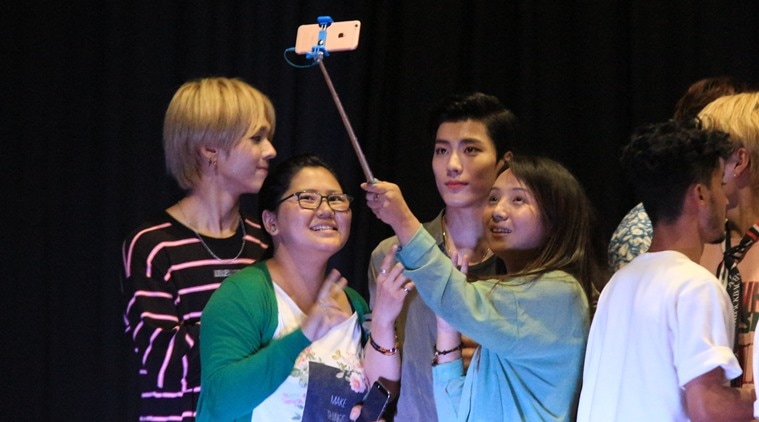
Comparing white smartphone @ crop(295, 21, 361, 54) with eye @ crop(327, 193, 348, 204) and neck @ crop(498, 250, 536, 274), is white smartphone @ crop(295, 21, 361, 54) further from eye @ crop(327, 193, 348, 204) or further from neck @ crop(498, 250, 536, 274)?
neck @ crop(498, 250, 536, 274)

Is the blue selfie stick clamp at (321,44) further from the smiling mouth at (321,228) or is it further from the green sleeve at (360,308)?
the green sleeve at (360,308)

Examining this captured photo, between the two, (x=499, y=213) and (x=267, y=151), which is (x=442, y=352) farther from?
(x=267, y=151)

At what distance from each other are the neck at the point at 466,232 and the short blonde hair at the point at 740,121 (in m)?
0.65

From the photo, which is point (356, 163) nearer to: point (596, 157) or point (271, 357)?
point (596, 157)

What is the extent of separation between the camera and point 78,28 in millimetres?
3791

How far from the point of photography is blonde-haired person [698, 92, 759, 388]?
219cm

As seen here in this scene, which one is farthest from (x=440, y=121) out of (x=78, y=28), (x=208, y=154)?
(x=78, y=28)

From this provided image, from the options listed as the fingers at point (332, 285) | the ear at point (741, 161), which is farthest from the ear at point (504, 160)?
the ear at point (741, 161)

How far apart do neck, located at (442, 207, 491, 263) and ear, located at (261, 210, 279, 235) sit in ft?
1.57

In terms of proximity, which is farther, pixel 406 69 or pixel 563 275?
pixel 406 69

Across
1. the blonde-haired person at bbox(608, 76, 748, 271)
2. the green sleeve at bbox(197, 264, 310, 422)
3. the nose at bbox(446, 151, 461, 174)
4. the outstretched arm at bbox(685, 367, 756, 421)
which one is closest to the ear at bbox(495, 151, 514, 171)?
the nose at bbox(446, 151, 461, 174)

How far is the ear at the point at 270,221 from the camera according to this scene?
2.56m

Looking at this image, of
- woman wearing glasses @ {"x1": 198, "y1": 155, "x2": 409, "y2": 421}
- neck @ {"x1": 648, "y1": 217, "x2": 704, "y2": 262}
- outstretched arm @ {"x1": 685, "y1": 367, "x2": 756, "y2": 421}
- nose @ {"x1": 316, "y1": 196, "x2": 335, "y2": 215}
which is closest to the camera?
outstretched arm @ {"x1": 685, "y1": 367, "x2": 756, "y2": 421}

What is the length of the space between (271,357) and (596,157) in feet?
5.57
